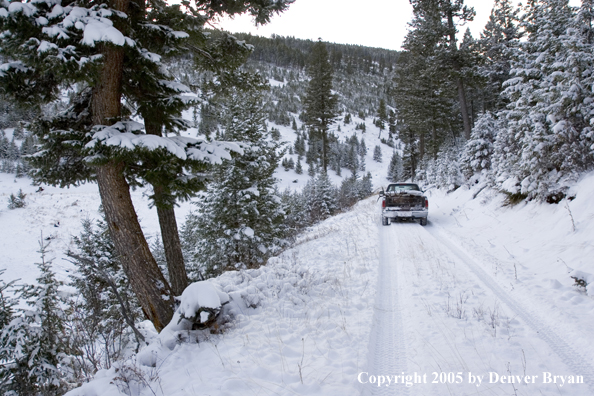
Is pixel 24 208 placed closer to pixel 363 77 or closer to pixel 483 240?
pixel 483 240

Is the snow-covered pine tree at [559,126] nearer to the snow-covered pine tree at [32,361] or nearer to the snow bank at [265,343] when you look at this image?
the snow bank at [265,343]

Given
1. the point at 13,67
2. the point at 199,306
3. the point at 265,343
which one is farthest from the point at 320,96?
the point at 265,343

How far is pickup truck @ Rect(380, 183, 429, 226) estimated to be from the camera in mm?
11062

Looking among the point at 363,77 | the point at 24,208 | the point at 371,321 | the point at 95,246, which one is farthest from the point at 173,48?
the point at 363,77

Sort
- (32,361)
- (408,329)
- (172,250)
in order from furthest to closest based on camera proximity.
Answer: (172,250) < (32,361) < (408,329)

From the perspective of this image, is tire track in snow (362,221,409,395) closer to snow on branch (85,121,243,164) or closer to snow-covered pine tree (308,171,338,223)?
snow on branch (85,121,243,164)

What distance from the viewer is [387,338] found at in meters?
3.60

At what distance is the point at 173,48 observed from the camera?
4.74 metres

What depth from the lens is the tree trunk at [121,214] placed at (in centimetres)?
428

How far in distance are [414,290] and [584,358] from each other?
7.36 ft

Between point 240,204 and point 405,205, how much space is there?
6.83 metres

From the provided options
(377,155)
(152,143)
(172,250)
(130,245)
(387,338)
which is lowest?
(387,338)

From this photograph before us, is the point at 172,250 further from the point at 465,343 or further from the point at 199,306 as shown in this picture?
the point at 465,343
